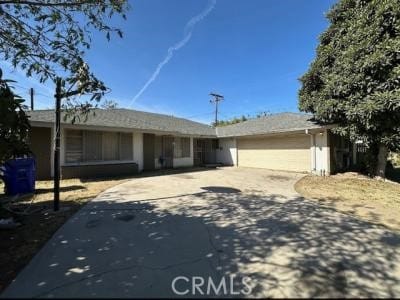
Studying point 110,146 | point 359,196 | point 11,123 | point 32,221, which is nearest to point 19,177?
point 32,221

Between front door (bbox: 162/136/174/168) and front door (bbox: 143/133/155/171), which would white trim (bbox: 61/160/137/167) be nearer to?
front door (bbox: 143/133/155/171)

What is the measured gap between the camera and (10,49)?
5344mm

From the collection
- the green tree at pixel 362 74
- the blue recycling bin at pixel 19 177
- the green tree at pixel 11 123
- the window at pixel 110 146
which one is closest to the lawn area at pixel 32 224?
the blue recycling bin at pixel 19 177

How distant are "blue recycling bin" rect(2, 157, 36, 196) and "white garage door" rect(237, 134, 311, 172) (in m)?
13.3

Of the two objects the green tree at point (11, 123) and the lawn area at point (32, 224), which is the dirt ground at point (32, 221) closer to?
the lawn area at point (32, 224)

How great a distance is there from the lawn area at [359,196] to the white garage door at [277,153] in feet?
9.53

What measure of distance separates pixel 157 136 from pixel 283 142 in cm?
835

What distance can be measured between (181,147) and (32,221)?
1288 centimetres

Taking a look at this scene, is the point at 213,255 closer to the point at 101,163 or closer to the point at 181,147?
the point at 101,163

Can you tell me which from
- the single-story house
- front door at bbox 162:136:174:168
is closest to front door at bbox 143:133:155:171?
the single-story house

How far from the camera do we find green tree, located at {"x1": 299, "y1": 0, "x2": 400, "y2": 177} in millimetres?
8648

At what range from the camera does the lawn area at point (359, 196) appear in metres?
5.81

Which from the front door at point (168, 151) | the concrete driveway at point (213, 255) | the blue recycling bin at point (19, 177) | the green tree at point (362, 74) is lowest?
the concrete driveway at point (213, 255)

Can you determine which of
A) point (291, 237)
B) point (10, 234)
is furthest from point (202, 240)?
point (10, 234)
